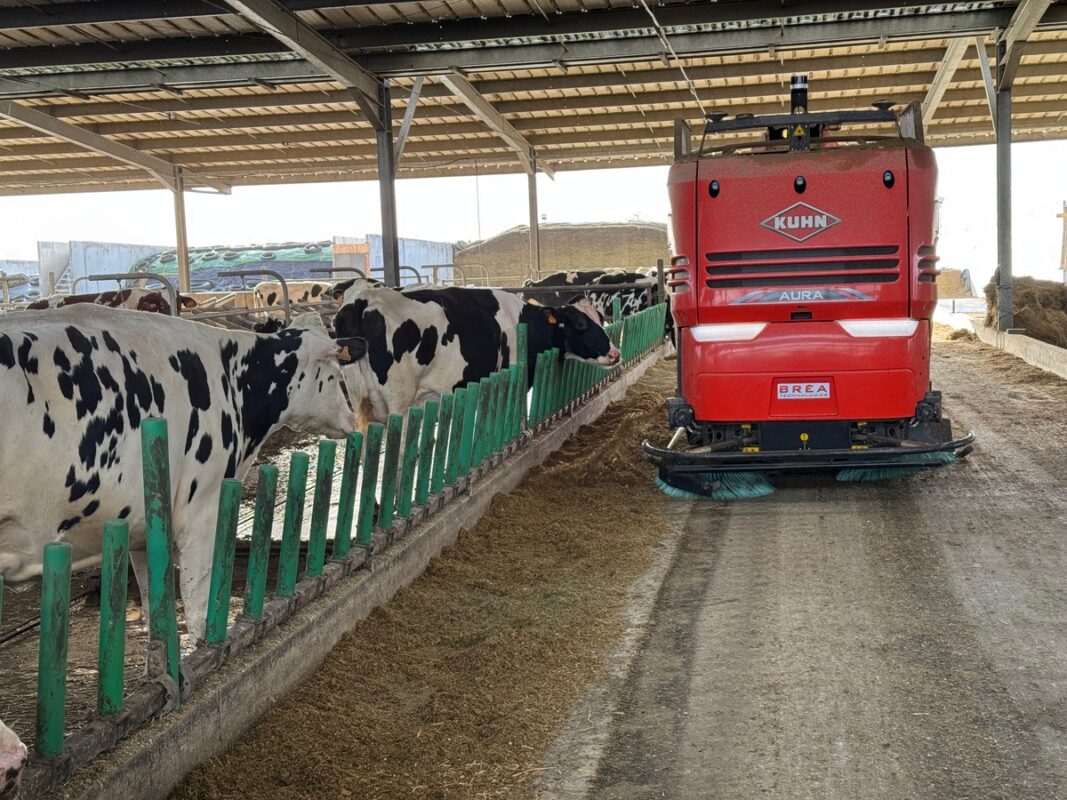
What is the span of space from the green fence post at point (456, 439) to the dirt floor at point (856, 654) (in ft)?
4.68

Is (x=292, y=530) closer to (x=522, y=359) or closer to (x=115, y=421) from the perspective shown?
(x=115, y=421)

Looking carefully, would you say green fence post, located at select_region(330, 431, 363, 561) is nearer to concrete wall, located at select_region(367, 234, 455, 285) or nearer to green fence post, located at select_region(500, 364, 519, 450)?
green fence post, located at select_region(500, 364, 519, 450)

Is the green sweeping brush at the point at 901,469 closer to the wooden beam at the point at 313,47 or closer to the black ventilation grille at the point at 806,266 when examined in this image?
the black ventilation grille at the point at 806,266

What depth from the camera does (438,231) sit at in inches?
3142

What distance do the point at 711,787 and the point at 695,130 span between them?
2087 centimetres

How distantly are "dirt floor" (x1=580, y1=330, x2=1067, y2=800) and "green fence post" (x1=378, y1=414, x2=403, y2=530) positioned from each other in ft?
4.46

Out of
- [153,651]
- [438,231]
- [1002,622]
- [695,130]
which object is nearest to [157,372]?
[153,651]

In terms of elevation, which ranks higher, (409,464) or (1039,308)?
(1039,308)

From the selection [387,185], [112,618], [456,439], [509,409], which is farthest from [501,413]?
[387,185]

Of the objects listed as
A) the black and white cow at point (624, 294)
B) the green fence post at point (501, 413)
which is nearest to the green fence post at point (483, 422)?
the green fence post at point (501, 413)

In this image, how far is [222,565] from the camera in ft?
12.4

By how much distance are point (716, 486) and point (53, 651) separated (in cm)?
538

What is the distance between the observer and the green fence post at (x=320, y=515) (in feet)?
14.8

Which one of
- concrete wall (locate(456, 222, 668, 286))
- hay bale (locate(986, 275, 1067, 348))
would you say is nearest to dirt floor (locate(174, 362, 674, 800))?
hay bale (locate(986, 275, 1067, 348))
